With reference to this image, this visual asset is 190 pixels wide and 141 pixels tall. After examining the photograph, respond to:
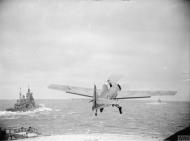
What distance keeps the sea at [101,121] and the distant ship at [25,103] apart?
0.25 meters

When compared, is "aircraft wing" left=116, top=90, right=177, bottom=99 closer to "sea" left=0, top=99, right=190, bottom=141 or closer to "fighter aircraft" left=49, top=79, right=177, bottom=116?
"fighter aircraft" left=49, top=79, right=177, bottom=116

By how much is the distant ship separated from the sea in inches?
9.8

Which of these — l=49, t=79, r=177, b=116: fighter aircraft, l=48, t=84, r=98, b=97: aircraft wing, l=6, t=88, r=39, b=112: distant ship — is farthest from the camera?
l=6, t=88, r=39, b=112: distant ship

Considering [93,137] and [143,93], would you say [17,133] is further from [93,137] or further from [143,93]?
[143,93]

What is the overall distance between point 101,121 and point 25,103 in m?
3.65

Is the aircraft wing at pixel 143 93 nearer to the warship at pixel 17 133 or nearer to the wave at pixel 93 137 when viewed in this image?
the wave at pixel 93 137

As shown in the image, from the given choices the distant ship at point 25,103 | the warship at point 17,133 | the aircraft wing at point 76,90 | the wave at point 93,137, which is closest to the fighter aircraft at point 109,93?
the aircraft wing at point 76,90

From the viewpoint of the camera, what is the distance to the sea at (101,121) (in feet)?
39.8

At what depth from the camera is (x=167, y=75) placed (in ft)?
A: 40.8

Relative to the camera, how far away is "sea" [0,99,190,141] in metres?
12.1

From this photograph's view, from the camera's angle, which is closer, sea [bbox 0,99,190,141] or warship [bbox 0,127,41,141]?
sea [bbox 0,99,190,141]

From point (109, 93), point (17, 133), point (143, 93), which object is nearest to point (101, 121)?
point (109, 93)

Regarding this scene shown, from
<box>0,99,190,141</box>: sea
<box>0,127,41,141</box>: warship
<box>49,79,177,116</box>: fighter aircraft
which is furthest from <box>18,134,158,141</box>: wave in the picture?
<box>49,79,177,116</box>: fighter aircraft

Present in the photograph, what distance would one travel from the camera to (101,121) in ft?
40.1
